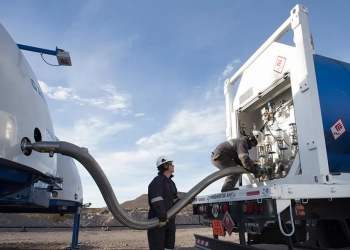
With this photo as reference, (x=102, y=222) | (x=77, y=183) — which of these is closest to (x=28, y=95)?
(x=77, y=183)

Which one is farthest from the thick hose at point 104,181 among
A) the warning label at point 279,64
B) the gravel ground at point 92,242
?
the gravel ground at point 92,242

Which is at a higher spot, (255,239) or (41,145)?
(41,145)

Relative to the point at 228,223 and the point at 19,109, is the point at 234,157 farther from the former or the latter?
the point at 19,109

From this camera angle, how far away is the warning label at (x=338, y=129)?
13.4ft

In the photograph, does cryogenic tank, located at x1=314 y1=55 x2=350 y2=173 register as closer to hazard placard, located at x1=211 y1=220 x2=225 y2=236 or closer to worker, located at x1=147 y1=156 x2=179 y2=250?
hazard placard, located at x1=211 y1=220 x2=225 y2=236

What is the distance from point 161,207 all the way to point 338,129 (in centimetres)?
248

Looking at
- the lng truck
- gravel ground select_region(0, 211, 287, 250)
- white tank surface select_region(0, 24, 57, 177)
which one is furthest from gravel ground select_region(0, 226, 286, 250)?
white tank surface select_region(0, 24, 57, 177)

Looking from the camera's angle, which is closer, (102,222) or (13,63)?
(13,63)

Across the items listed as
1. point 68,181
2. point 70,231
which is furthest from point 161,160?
point 70,231

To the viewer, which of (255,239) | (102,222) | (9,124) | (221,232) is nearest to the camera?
Result: (9,124)

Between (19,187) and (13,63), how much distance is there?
1.46 meters

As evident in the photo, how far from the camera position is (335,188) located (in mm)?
3512

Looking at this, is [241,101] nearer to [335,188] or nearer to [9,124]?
[335,188]

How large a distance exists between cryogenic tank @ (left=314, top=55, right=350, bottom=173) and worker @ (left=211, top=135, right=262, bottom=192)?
3.77 feet
